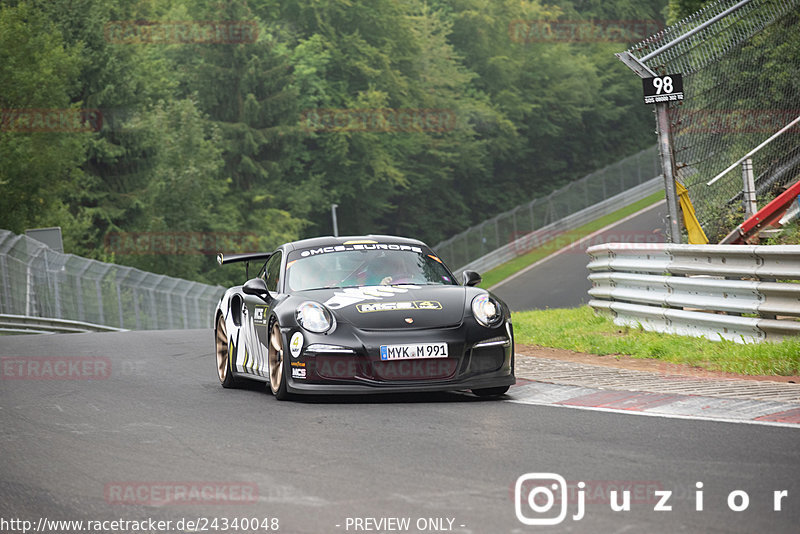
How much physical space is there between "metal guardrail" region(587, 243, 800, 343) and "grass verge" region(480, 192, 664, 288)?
30.9 metres

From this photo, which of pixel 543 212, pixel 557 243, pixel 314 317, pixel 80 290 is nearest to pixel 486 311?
pixel 314 317

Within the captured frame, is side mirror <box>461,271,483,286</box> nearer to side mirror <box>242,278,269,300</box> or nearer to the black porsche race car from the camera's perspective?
the black porsche race car

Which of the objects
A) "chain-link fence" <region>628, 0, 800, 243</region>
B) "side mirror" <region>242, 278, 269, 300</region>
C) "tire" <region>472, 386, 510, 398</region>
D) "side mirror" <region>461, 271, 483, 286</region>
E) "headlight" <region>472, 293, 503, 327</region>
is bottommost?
"tire" <region>472, 386, 510, 398</region>

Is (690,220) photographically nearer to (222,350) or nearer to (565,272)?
(222,350)

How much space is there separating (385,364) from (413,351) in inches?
9.0

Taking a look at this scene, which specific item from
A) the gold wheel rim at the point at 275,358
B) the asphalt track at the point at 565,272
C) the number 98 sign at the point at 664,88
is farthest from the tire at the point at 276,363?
the asphalt track at the point at 565,272

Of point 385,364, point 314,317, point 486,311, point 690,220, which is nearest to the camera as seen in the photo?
point 385,364

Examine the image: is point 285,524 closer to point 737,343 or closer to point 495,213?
point 737,343

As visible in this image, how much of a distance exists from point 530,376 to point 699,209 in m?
6.56

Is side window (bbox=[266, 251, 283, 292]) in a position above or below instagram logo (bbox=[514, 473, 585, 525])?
above

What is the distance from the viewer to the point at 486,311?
917 cm

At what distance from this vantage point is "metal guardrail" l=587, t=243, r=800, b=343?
10.4 m

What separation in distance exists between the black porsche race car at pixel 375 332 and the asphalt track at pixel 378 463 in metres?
0.21

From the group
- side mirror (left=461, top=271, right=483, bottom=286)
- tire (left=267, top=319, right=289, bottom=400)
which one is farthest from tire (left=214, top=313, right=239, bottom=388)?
side mirror (left=461, top=271, right=483, bottom=286)
